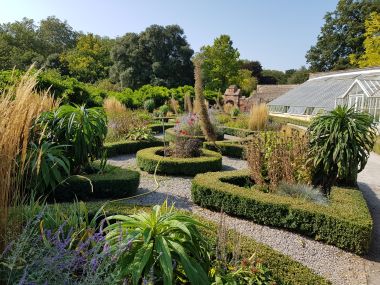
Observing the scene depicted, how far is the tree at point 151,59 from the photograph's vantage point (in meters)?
33.9

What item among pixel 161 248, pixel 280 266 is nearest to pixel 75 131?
pixel 161 248

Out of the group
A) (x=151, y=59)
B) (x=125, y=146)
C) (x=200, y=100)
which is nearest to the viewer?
(x=200, y=100)

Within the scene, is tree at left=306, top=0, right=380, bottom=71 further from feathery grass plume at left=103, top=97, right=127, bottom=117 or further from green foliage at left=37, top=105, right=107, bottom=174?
green foliage at left=37, top=105, right=107, bottom=174

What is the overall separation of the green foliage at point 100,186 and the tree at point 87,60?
99.2ft

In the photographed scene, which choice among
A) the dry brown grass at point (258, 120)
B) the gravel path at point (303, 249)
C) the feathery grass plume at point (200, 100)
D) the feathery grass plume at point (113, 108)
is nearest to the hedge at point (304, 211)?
the gravel path at point (303, 249)

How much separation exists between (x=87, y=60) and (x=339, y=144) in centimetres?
3306

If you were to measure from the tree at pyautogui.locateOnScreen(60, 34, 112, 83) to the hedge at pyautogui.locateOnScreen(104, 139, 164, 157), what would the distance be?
25.9m

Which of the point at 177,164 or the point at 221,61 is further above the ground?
the point at 221,61

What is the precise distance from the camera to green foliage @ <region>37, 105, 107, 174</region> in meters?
4.59

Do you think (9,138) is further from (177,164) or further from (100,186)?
(177,164)

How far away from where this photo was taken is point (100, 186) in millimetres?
5012

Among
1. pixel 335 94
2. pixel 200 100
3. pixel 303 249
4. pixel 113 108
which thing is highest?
pixel 335 94

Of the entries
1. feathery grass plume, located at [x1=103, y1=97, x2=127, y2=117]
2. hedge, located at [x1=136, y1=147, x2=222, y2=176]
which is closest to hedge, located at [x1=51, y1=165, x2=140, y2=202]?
hedge, located at [x1=136, y1=147, x2=222, y2=176]

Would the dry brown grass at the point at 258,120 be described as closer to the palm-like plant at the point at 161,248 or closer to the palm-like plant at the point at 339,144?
the palm-like plant at the point at 339,144
